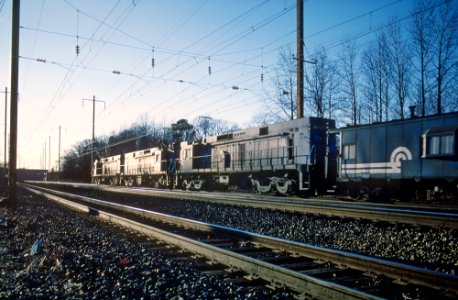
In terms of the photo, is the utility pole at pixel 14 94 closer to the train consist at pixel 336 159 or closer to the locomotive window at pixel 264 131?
the train consist at pixel 336 159

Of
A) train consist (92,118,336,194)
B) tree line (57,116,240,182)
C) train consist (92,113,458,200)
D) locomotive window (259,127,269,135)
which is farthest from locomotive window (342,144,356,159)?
tree line (57,116,240,182)

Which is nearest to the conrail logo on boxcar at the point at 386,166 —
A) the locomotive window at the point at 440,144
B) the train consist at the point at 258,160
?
the locomotive window at the point at 440,144

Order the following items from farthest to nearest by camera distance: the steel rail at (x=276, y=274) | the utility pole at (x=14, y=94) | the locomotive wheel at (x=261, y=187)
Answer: the locomotive wheel at (x=261, y=187), the utility pole at (x=14, y=94), the steel rail at (x=276, y=274)

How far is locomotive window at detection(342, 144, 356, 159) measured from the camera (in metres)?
16.2

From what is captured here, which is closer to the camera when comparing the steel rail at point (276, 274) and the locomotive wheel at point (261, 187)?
the steel rail at point (276, 274)

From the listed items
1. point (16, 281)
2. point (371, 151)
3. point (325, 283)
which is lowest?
point (16, 281)

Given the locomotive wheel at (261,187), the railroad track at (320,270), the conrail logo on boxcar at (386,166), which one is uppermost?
the conrail logo on boxcar at (386,166)

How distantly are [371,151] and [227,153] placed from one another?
10161mm

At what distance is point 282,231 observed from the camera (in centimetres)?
883

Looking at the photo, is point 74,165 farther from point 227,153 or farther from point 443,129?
point 443,129

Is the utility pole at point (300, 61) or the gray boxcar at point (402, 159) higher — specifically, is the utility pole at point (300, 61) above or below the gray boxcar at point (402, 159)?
above

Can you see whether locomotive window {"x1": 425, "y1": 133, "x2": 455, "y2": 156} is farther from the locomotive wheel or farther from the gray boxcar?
the locomotive wheel

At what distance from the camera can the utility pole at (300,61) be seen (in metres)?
21.2

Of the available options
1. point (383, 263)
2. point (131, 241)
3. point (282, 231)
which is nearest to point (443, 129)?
point (282, 231)
